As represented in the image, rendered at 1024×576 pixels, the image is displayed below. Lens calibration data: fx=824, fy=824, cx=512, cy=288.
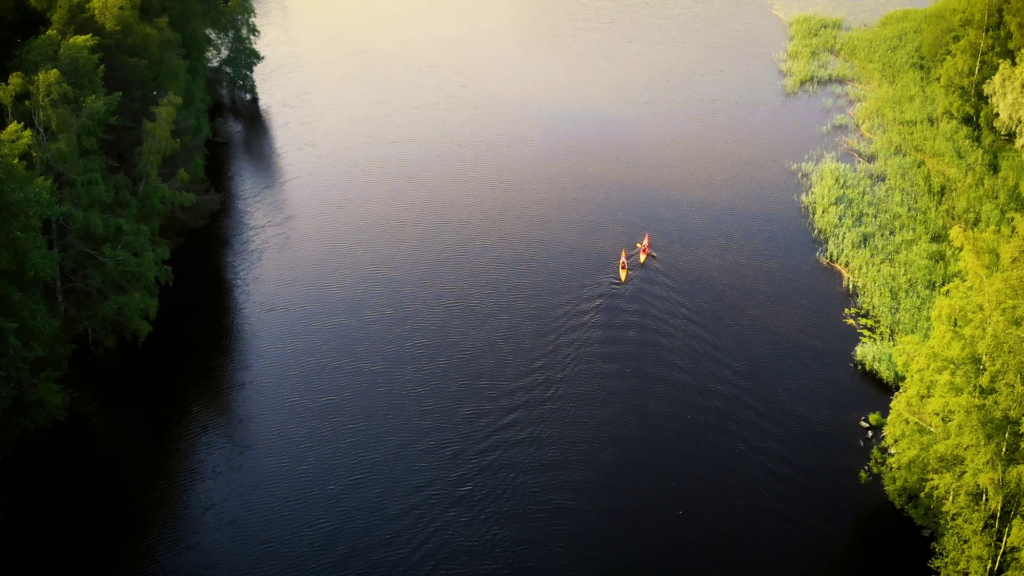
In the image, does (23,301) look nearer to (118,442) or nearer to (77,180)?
(77,180)

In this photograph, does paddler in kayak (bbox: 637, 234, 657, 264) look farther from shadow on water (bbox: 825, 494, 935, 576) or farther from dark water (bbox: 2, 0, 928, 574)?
shadow on water (bbox: 825, 494, 935, 576)

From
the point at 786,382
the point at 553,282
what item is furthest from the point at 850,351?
the point at 553,282

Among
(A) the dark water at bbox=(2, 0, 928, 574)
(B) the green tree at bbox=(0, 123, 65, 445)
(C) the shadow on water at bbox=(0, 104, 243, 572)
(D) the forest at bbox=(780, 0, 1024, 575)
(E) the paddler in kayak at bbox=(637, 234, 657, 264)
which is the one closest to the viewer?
(D) the forest at bbox=(780, 0, 1024, 575)

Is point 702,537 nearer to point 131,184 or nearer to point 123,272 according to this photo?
point 123,272

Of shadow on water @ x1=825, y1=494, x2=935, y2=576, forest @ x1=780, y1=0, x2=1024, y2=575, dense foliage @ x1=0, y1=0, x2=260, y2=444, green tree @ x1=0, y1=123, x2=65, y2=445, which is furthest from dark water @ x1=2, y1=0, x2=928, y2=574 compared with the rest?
dense foliage @ x1=0, y1=0, x2=260, y2=444

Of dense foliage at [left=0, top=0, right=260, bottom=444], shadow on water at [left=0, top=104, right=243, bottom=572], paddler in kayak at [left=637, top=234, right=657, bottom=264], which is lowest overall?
shadow on water at [left=0, top=104, right=243, bottom=572]

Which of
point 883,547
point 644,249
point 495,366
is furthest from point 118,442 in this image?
point 883,547
